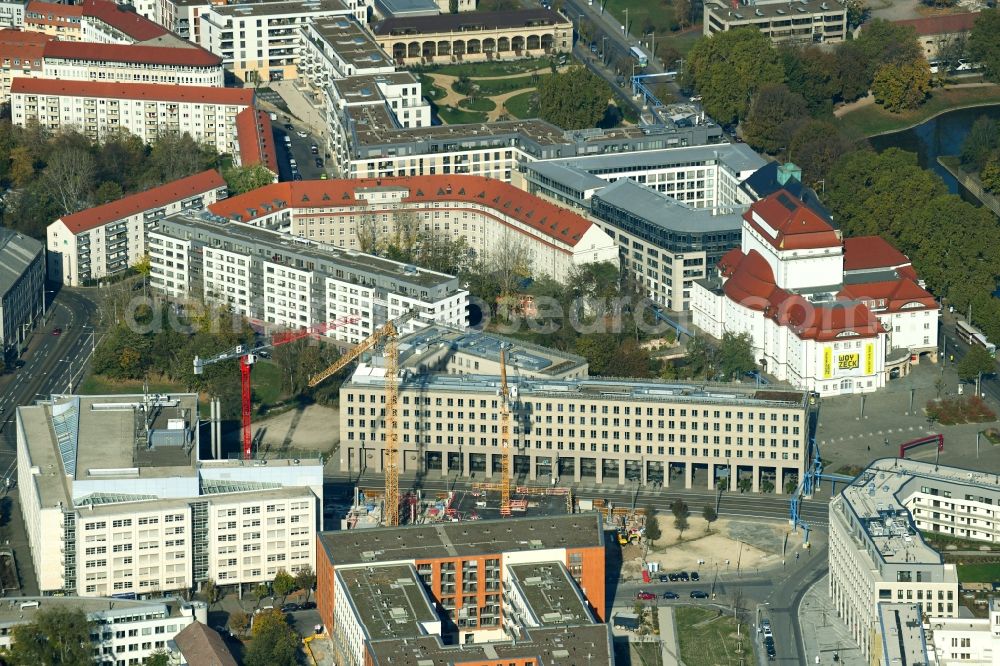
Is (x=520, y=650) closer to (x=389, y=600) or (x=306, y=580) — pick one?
(x=389, y=600)

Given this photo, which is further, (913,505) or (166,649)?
(913,505)

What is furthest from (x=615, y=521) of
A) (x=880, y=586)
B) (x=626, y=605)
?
(x=880, y=586)

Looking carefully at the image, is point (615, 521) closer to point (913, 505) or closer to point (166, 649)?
point (913, 505)

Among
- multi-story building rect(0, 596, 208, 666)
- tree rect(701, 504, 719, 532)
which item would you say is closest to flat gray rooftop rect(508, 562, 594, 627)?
tree rect(701, 504, 719, 532)

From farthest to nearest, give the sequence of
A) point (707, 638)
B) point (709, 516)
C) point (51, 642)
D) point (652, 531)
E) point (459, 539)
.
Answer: point (709, 516) → point (652, 531) → point (459, 539) → point (707, 638) → point (51, 642)

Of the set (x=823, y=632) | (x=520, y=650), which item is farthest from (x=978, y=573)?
(x=520, y=650)

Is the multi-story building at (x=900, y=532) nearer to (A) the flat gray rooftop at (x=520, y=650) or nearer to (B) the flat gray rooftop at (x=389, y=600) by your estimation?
(A) the flat gray rooftop at (x=520, y=650)

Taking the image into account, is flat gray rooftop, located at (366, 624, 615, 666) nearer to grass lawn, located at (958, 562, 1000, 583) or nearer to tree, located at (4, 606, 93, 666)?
tree, located at (4, 606, 93, 666)
